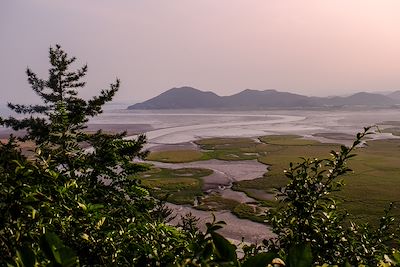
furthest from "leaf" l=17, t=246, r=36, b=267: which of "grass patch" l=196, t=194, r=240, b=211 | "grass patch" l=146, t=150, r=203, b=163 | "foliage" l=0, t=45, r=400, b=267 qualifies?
"grass patch" l=146, t=150, r=203, b=163

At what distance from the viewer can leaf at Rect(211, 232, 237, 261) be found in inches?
57.6

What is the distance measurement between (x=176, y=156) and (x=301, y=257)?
7507cm

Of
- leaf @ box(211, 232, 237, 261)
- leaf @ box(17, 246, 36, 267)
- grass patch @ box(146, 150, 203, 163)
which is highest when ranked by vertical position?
leaf @ box(17, 246, 36, 267)

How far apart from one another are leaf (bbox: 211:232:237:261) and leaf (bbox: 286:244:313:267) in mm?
218

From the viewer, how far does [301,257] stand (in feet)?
4.36

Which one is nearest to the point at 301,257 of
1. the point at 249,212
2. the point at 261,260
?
the point at 261,260

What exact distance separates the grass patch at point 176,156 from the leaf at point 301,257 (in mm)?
69819

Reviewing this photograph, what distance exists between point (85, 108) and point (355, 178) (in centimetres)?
4406

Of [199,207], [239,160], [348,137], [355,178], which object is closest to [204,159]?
[239,160]

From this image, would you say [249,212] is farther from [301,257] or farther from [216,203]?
[301,257]

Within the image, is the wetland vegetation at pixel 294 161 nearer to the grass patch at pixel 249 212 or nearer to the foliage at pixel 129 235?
the grass patch at pixel 249 212

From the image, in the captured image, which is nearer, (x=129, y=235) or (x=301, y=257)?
(x=301, y=257)

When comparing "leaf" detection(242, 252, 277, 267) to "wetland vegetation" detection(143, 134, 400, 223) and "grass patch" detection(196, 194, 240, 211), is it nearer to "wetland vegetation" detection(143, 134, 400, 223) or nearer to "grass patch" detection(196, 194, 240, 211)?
"wetland vegetation" detection(143, 134, 400, 223)

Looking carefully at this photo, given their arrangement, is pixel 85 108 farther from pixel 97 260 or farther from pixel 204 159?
pixel 204 159
